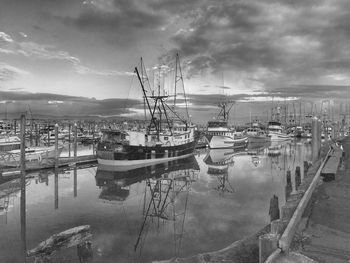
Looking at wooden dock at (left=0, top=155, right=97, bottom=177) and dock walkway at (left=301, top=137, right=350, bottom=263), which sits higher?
dock walkway at (left=301, top=137, right=350, bottom=263)

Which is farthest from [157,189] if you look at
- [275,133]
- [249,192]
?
[275,133]

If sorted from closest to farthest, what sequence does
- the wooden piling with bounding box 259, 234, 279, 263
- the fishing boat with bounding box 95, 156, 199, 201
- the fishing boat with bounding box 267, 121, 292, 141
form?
1. the wooden piling with bounding box 259, 234, 279, 263
2. the fishing boat with bounding box 95, 156, 199, 201
3. the fishing boat with bounding box 267, 121, 292, 141

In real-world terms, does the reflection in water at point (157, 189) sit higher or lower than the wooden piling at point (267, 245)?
lower

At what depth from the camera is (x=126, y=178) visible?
36.2m

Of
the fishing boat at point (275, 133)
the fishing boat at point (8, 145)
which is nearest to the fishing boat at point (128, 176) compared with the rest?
the fishing boat at point (8, 145)

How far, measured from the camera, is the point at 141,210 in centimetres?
2214

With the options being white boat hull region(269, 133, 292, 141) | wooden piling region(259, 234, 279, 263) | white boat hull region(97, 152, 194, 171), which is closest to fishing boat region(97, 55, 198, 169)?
white boat hull region(97, 152, 194, 171)

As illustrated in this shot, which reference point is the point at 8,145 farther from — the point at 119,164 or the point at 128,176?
the point at 128,176

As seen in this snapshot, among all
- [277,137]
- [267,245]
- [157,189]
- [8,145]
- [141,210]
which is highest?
[267,245]

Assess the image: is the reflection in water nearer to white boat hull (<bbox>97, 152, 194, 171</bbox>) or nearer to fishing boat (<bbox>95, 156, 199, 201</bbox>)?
fishing boat (<bbox>95, 156, 199, 201</bbox>)

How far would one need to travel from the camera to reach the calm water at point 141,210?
583 inches

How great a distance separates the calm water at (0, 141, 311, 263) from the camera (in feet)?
48.6

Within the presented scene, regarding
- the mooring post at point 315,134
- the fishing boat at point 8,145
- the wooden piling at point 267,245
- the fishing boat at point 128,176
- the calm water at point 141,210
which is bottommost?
the fishing boat at point 128,176

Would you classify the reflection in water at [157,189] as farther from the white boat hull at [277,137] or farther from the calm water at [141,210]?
the white boat hull at [277,137]
